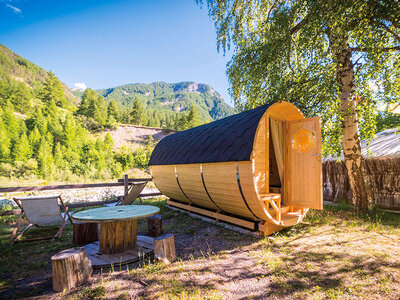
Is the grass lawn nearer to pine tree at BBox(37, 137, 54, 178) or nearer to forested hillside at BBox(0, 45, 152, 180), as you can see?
forested hillside at BBox(0, 45, 152, 180)

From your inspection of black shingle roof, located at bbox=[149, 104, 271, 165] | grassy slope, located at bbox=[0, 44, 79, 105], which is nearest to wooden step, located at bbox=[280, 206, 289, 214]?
black shingle roof, located at bbox=[149, 104, 271, 165]

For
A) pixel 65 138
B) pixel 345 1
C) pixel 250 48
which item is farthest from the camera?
pixel 65 138

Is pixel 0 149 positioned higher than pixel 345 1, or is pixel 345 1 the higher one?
pixel 345 1

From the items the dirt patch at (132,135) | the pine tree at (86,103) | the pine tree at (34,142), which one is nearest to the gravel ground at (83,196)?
the pine tree at (34,142)

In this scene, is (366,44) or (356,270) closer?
(356,270)

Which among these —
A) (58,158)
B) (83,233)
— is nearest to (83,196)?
(83,233)

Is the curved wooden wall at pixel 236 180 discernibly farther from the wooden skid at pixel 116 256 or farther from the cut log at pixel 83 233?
the cut log at pixel 83 233

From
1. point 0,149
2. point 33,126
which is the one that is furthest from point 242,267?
point 33,126

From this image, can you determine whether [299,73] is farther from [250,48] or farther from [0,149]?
[0,149]

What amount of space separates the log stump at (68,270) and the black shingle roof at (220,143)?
2953 millimetres

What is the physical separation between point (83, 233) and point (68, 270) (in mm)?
1829

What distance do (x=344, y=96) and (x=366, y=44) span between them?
4.96 ft

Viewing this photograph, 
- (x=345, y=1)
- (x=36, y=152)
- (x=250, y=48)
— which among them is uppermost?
(x=250, y=48)

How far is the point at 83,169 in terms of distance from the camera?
24406mm
